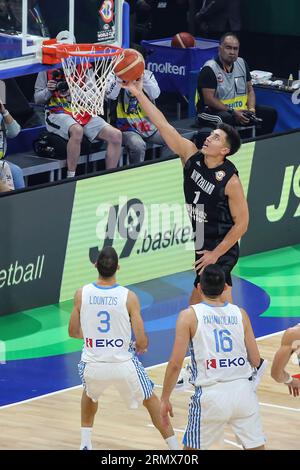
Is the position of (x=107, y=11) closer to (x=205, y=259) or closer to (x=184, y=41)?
(x=205, y=259)

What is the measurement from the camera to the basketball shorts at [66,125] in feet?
51.6

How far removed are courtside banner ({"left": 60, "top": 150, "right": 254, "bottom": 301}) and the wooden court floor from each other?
2.47 meters

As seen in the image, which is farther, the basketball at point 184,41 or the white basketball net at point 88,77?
the basketball at point 184,41

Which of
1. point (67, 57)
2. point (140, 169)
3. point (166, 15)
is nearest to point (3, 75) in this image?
point (67, 57)

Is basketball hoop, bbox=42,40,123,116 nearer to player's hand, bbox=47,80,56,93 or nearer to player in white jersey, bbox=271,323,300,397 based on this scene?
player's hand, bbox=47,80,56,93

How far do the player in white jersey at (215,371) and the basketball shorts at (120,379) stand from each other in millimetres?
802

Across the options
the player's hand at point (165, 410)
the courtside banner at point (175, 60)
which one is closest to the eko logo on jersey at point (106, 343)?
the player's hand at point (165, 410)

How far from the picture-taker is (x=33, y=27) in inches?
543

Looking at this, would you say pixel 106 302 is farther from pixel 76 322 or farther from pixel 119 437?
pixel 119 437

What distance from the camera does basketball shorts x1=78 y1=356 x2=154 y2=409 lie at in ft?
33.2

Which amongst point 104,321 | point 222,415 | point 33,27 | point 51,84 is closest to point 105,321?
point 104,321

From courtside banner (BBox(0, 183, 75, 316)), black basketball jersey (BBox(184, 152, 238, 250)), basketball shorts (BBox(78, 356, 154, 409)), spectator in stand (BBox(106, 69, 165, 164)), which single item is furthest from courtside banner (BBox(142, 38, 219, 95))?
basketball shorts (BBox(78, 356, 154, 409))

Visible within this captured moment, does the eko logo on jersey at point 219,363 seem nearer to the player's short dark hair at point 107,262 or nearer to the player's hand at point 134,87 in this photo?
the player's short dark hair at point 107,262

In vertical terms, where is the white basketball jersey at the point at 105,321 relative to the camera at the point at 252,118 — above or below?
above
